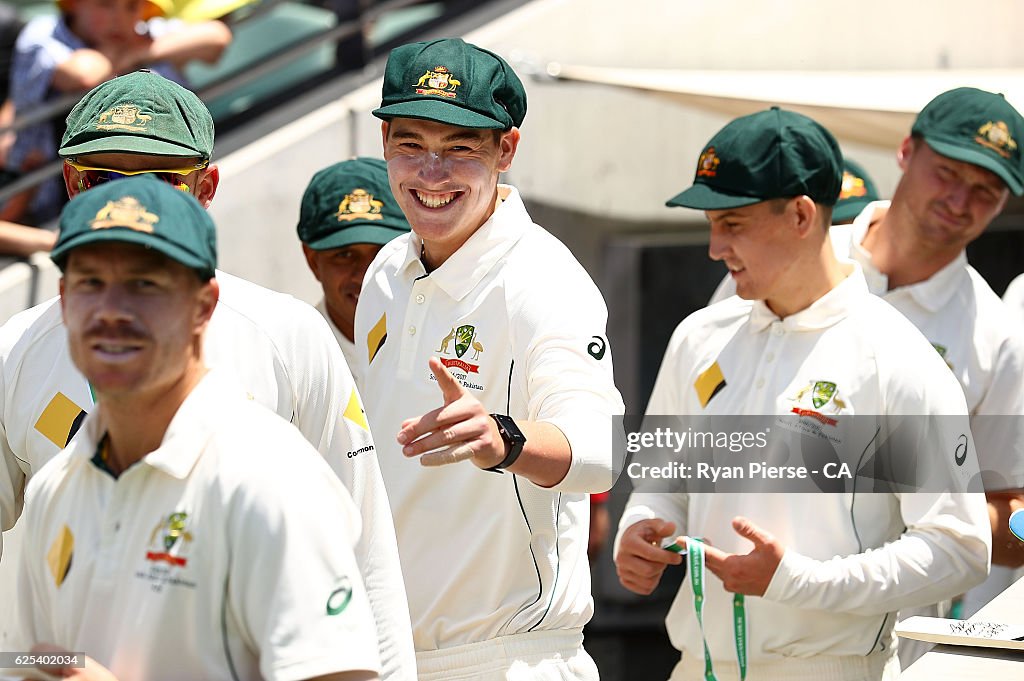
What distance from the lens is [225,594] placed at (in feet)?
6.80

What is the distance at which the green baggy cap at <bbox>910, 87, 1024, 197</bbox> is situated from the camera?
4.26 m

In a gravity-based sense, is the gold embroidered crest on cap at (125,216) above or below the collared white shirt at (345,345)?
below

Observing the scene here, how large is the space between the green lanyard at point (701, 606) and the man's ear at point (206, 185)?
57.6 inches

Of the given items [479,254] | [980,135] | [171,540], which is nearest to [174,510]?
[171,540]

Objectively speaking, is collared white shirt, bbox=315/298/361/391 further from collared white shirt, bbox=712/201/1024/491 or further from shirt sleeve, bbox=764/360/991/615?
shirt sleeve, bbox=764/360/991/615

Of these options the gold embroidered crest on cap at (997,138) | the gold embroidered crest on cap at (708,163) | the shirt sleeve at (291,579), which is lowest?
the shirt sleeve at (291,579)

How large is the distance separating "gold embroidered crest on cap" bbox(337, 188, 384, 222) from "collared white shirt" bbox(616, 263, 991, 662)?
117 centimetres

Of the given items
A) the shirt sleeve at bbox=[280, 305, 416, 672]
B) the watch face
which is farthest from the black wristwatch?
the shirt sleeve at bbox=[280, 305, 416, 672]

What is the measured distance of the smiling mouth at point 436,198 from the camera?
329 cm

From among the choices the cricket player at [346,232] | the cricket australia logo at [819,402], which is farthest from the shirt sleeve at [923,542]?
the cricket player at [346,232]

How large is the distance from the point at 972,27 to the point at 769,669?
16.9 feet

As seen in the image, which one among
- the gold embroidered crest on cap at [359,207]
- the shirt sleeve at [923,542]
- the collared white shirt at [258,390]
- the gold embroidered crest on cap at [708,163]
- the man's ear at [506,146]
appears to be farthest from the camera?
the gold embroidered crest on cap at [359,207]

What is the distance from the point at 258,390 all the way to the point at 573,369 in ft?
2.08

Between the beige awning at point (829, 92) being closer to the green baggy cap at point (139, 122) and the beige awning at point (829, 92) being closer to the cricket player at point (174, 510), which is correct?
the green baggy cap at point (139, 122)
